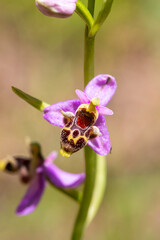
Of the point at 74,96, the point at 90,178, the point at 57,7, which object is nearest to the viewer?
the point at 57,7

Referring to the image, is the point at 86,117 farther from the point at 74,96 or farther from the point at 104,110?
the point at 74,96

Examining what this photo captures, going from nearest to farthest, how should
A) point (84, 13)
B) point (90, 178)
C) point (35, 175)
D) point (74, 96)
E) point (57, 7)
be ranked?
1. point (57, 7)
2. point (84, 13)
3. point (90, 178)
4. point (35, 175)
5. point (74, 96)

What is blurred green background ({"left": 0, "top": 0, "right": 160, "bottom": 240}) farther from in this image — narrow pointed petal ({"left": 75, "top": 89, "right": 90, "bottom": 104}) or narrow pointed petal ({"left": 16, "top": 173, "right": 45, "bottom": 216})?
narrow pointed petal ({"left": 75, "top": 89, "right": 90, "bottom": 104})

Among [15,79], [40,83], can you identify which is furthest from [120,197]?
[15,79]

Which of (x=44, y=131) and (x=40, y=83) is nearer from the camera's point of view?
(x=44, y=131)

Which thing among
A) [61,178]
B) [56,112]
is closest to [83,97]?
[56,112]

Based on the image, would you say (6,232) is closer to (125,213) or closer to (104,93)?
(125,213)
